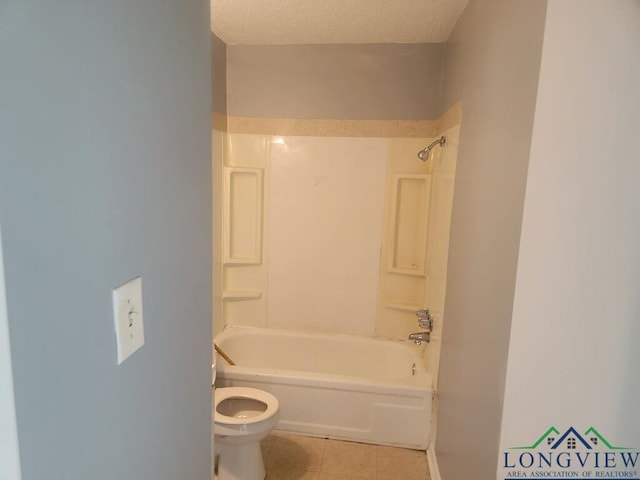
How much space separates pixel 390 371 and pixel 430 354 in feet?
1.36

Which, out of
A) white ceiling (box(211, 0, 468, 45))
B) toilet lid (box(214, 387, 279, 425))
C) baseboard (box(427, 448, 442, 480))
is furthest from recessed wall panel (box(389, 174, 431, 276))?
toilet lid (box(214, 387, 279, 425))

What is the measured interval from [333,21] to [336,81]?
47 cm

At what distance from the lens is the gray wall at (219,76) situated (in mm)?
2678

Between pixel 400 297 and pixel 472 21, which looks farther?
pixel 400 297

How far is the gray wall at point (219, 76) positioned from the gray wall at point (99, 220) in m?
1.86

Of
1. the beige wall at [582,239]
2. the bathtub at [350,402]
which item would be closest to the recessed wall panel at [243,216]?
the bathtub at [350,402]

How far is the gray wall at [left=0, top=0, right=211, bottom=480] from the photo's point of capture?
1.43ft

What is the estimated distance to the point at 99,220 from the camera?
0.57 metres

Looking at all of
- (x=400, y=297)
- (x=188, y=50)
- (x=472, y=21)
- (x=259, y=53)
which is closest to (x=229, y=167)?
(x=259, y=53)

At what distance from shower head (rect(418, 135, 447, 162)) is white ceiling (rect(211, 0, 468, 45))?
657mm

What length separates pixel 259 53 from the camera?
9.21 ft

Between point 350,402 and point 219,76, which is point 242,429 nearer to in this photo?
point 350,402

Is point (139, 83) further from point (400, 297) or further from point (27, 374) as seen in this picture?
point (400, 297)

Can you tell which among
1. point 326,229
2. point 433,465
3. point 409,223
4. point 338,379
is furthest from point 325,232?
point 433,465
